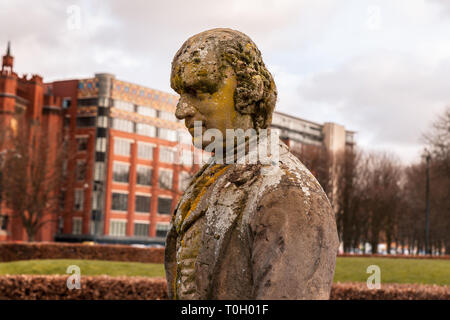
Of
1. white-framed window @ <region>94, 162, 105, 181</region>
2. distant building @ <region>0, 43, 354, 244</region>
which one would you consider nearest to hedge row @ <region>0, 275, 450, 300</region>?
distant building @ <region>0, 43, 354, 244</region>

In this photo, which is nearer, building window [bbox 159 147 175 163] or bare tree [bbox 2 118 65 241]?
bare tree [bbox 2 118 65 241]

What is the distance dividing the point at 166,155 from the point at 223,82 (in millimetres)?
68126

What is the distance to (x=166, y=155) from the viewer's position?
7025cm

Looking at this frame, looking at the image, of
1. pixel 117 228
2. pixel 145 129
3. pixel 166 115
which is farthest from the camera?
pixel 166 115

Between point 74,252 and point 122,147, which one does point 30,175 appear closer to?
point 74,252

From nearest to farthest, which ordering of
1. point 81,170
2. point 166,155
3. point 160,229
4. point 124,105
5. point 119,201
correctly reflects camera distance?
1. point 81,170
2. point 124,105
3. point 119,201
4. point 160,229
5. point 166,155

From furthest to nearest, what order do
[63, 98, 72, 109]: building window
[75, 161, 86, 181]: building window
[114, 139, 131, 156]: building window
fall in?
[114, 139, 131, 156]: building window, [63, 98, 72, 109]: building window, [75, 161, 86, 181]: building window

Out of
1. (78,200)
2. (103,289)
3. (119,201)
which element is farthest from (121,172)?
(103,289)

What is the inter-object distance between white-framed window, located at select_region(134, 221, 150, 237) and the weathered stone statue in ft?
215

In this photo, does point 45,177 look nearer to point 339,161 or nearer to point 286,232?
point 339,161

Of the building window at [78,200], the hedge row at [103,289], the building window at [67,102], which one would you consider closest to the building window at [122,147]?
the building window at [78,200]

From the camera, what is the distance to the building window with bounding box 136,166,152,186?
6812 centimetres

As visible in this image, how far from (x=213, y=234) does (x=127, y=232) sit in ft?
213

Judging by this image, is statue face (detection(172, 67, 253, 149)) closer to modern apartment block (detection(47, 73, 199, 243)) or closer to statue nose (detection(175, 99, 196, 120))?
statue nose (detection(175, 99, 196, 120))
